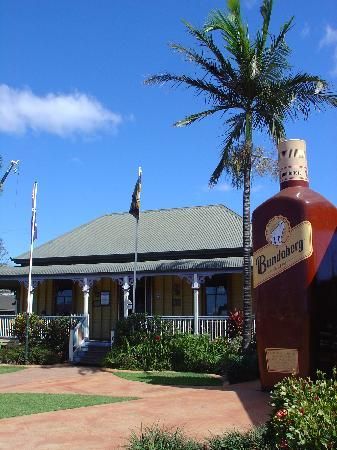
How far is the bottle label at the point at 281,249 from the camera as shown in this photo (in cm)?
970

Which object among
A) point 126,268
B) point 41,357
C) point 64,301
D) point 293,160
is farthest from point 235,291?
point 293,160

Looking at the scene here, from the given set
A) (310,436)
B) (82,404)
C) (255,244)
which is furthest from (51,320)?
(310,436)

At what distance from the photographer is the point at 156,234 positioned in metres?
24.6

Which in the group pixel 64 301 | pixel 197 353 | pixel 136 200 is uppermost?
pixel 136 200

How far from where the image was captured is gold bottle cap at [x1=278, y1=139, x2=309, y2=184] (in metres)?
10.3

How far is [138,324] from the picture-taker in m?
17.9

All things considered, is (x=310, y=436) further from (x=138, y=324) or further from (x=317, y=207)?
(x=138, y=324)

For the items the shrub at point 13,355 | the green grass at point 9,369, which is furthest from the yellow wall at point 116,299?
the green grass at point 9,369

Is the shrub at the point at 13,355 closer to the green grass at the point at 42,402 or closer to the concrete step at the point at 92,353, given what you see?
the concrete step at the point at 92,353

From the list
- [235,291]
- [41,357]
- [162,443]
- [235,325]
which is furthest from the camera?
[235,291]

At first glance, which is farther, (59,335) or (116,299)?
(116,299)

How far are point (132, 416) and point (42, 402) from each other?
2.41 m

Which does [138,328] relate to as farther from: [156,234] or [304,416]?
[304,416]

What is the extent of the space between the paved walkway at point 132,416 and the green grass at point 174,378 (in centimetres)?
68
